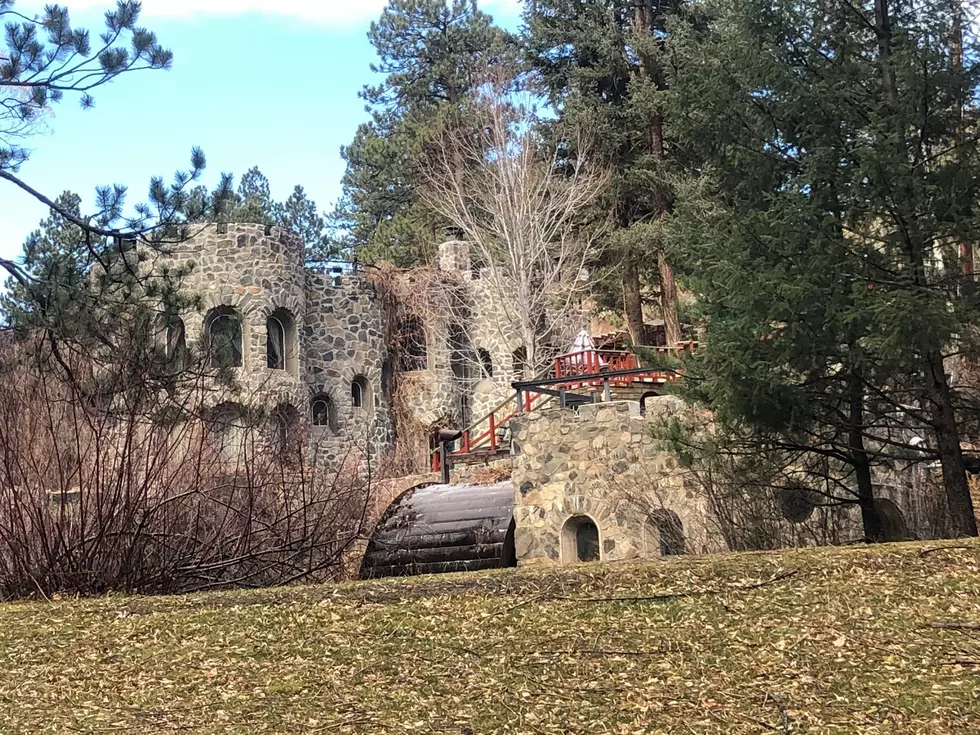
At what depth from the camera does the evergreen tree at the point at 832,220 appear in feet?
27.3

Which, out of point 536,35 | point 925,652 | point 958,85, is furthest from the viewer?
point 536,35

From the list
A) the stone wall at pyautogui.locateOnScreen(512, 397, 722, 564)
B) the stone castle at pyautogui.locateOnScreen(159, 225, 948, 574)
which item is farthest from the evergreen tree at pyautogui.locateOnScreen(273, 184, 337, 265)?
the stone wall at pyautogui.locateOnScreen(512, 397, 722, 564)

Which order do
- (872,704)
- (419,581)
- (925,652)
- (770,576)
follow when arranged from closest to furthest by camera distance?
(872,704), (925,652), (770,576), (419,581)

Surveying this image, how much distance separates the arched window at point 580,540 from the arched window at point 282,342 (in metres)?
11.5

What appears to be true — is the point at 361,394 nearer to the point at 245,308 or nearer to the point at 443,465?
the point at 245,308

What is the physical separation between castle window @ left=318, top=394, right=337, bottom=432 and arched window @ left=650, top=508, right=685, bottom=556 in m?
13.5

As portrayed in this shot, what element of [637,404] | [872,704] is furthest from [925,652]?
[637,404]

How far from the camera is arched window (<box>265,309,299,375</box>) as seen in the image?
2458cm

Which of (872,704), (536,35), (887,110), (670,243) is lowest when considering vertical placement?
(872,704)

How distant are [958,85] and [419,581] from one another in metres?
6.22

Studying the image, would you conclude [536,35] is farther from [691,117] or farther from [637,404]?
[691,117]

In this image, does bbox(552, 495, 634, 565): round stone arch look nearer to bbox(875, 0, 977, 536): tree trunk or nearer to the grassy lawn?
bbox(875, 0, 977, 536): tree trunk

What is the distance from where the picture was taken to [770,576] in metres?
5.82

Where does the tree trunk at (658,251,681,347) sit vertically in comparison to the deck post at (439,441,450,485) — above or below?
above
